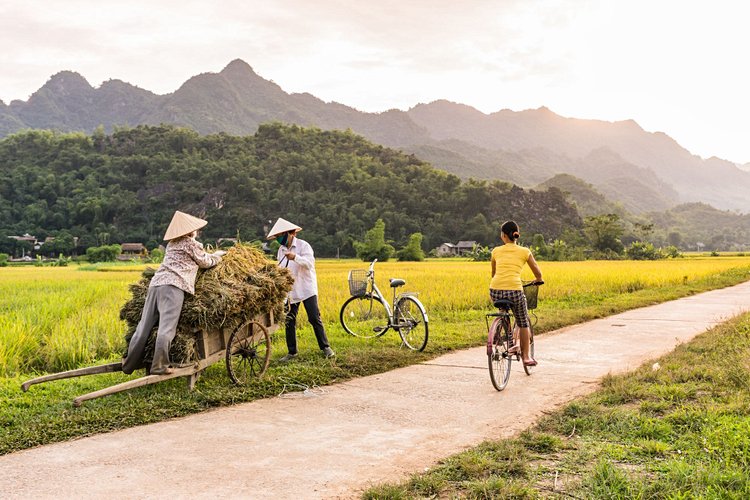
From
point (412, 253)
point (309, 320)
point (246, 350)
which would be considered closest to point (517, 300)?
point (309, 320)

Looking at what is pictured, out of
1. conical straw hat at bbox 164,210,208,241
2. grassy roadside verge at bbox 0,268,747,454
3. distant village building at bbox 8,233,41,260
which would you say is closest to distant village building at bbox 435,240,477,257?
distant village building at bbox 8,233,41,260

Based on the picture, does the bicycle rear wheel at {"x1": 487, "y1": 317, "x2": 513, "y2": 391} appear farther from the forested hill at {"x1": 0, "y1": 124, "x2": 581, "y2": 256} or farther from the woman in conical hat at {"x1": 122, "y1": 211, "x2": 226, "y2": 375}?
the forested hill at {"x1": 0, "y1": 124, "x2": 581, "y2": 256}

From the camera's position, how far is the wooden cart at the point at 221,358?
505cm

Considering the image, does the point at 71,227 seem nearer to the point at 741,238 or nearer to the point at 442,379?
the point at 442,379

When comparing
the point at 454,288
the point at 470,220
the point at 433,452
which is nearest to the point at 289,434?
the point at 433,452

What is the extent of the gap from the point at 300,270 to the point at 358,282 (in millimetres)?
1622

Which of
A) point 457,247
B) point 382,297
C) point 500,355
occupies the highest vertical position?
point 457,247

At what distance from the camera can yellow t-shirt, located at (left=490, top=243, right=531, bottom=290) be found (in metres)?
6.04

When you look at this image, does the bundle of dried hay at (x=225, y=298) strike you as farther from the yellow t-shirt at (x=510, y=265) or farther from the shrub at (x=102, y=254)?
the shrub at (x=102, y=254)

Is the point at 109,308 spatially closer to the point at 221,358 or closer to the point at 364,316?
the point at 364,316

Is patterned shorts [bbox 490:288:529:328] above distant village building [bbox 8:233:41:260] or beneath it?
beneath

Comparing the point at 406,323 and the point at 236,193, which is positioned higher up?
the point at 236,193

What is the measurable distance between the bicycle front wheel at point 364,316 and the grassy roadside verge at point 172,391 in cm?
20

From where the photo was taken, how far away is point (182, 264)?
548 centimetres
